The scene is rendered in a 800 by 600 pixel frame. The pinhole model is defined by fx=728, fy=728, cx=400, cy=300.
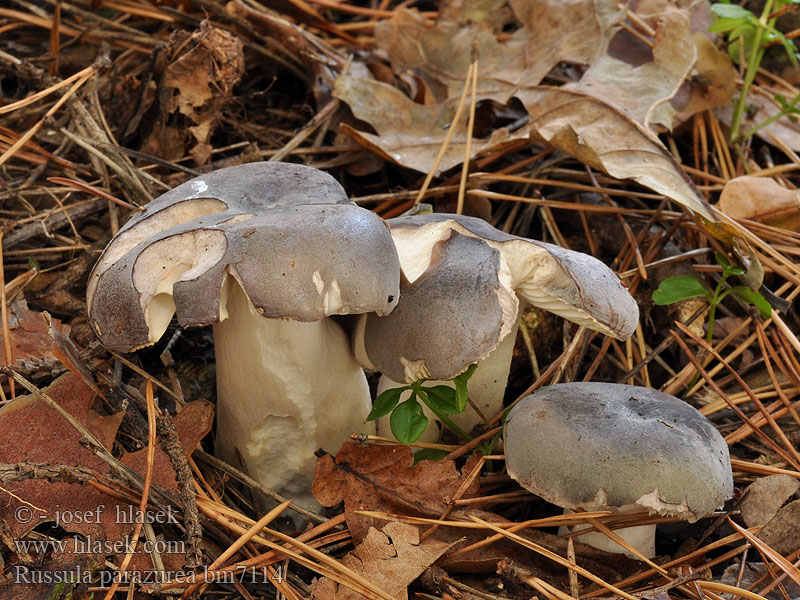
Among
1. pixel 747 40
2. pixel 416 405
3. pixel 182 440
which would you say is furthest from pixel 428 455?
pixel 747 40

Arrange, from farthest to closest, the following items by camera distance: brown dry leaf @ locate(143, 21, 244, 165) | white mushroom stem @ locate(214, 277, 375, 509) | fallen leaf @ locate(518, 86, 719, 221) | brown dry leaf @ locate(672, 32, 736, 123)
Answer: brown dry leaf @ locate(672, 32, 736, 123) → brown dry leaf @ locate(143, 21, 244, 165) → fallen leaf @ locate(518, 86, 719, 221) → white mushroom stem @ locate(214, 277, 375, 509)

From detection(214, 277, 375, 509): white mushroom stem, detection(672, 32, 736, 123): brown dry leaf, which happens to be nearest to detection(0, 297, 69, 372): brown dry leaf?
detection(214, 277, 375, 509): white mushroom stem

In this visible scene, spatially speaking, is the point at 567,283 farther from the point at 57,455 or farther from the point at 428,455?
the point at 57,455

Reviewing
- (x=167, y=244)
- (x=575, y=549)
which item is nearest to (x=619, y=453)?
(x=575, y=549)

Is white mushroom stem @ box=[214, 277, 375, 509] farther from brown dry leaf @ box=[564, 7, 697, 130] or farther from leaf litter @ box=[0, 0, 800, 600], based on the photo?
brown dry leaf @ box=[564, 7, 697, 130]

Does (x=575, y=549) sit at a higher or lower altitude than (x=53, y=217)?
lower

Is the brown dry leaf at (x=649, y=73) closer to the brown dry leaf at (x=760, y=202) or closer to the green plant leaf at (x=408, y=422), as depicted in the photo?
the brown dry leaf at (x=760, y=202)

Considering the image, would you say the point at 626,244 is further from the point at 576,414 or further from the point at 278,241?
the point at 278,241
